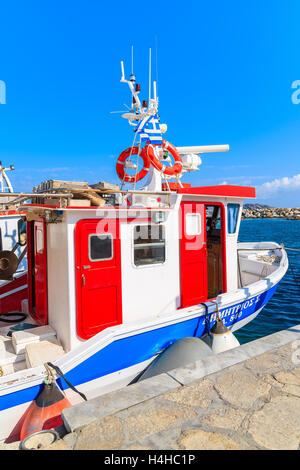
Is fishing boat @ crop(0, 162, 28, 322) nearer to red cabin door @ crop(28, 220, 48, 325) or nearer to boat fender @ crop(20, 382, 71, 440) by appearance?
red cabin door @ crop(28, 220, 48, 325)

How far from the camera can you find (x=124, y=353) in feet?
14.5

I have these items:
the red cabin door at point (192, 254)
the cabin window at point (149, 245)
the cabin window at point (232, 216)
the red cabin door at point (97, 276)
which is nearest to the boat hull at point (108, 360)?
the red cabin door at point (97, 276)

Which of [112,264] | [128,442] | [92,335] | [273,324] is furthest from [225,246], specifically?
[128,442]

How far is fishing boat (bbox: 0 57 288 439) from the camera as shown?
4.18 m

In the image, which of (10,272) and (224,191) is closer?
(10,272)

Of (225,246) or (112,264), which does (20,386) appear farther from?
(225,246)

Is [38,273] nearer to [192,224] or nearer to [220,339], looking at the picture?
[192,224]

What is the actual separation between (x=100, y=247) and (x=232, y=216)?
3.27 meters

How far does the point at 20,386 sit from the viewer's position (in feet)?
11.4

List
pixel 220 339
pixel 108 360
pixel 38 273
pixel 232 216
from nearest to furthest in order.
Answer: pixel 108 360 < pixel 220 339 < pixel 38 273 < pixel 232 216

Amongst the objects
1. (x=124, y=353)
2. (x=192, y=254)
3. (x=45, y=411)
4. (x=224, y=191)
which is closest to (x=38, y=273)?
(x=124, y=353)

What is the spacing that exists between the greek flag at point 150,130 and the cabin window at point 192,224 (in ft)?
6.05

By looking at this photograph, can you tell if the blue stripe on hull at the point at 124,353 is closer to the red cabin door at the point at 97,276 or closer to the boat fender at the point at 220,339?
the boat fender at the point at 220,339
